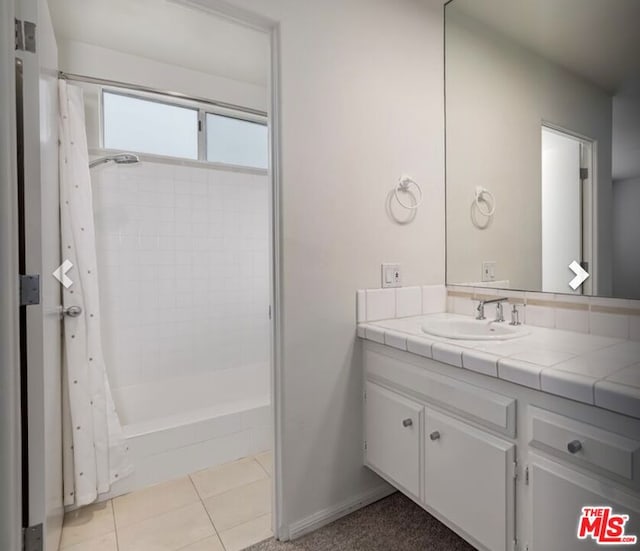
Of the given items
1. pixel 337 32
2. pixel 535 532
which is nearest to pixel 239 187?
Answer: pixel 337 32

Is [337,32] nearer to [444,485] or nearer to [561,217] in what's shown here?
[561,217]

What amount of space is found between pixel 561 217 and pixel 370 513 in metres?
1.56

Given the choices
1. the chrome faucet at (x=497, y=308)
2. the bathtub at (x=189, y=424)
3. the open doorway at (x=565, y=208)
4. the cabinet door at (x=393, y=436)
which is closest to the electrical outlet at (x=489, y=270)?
the chrome faucet at (x=497, y=308)

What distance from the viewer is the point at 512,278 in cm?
175

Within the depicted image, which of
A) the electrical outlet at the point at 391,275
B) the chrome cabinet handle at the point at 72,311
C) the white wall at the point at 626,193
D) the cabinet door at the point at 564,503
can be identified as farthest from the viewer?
the electrical outlet at the point at 391,275

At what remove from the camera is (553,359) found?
1.09 m

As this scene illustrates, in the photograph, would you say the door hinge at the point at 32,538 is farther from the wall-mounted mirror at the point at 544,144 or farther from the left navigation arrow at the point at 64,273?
the wall-mounted mirror at the point at 544,144

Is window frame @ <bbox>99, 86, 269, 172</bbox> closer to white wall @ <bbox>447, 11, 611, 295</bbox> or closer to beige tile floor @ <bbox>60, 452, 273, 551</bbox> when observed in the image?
white wall @ <bbox>447, 11, 611, 295</bbox>

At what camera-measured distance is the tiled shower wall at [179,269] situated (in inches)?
93.6

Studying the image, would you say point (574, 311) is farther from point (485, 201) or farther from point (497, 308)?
point (485, 201)

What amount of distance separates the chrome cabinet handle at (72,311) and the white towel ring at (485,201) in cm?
199

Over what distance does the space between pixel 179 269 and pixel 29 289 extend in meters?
1.56

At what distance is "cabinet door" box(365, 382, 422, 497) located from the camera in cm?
142

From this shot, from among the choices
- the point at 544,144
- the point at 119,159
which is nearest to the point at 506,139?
the point at 544,144
